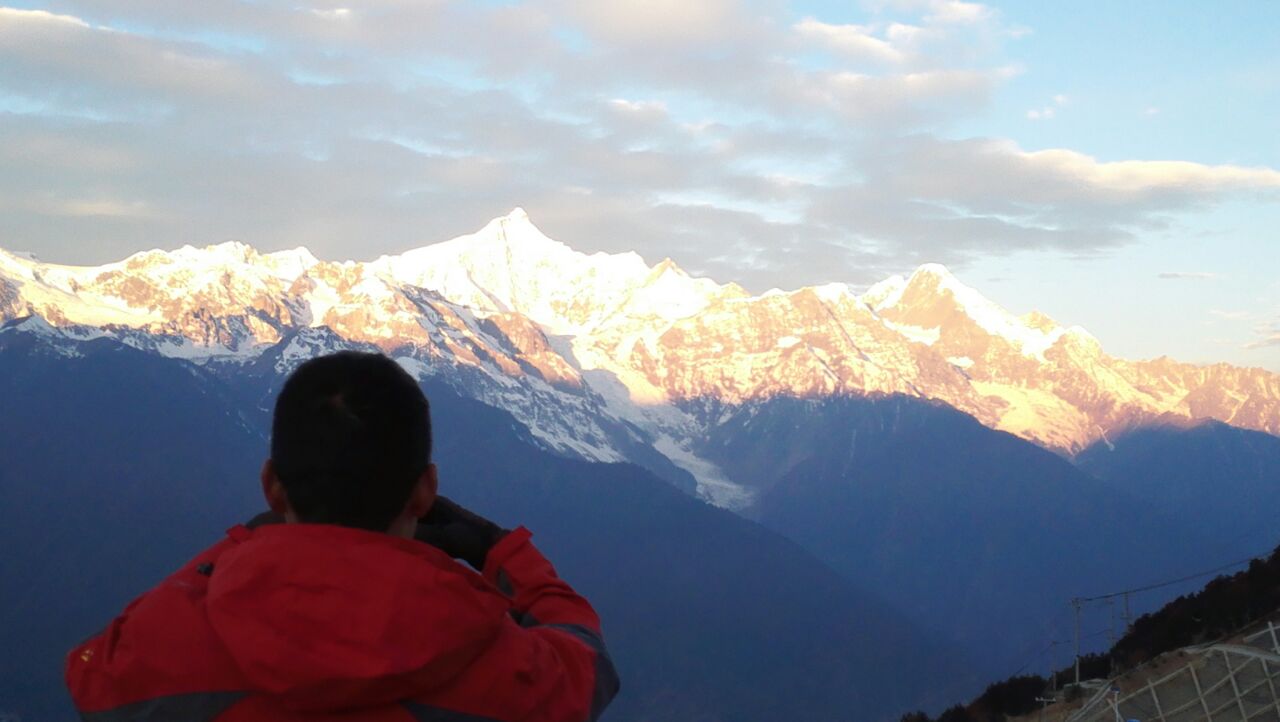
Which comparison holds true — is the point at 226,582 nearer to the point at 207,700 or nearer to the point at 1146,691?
the point at 207,700

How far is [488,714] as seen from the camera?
124 inches

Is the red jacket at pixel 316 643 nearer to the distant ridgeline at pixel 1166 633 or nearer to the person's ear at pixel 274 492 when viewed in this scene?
the person's ear at pixel 274 492

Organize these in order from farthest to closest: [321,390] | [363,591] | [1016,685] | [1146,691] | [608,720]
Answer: [608,720] → [1016,685] → [1146,691] → [321,390] → [363,591]

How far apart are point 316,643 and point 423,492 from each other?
0.68 m

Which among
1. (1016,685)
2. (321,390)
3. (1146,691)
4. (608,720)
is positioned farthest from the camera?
(608,720)

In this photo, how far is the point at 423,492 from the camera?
139 inches

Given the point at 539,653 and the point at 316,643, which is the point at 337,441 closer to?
the point at 316,643

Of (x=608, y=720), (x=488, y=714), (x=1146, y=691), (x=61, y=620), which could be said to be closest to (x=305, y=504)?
(x=488, y=714)

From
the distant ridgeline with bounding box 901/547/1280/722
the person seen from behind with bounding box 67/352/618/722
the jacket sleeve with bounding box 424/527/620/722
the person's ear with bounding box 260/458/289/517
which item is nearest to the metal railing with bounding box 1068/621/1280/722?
the distant ridgeline with bounding box 901/547/1280/722

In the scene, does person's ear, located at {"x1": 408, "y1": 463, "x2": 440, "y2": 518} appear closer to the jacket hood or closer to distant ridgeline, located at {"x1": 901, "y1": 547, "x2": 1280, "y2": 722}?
the jacket hood

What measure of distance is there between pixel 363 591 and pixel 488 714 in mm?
479

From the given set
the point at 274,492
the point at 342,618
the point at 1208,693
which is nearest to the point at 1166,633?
the point at 1208,693

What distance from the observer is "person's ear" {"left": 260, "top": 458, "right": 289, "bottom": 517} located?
136 inches

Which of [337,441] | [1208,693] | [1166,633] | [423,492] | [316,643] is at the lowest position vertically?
[1166,633]
